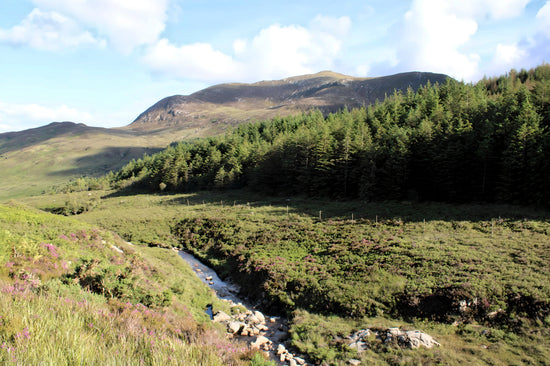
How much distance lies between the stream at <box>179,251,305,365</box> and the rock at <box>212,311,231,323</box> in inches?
25.3

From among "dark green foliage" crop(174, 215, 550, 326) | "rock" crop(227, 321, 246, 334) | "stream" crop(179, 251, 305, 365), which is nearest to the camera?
"stream" crop(179, 251, 305, 365)

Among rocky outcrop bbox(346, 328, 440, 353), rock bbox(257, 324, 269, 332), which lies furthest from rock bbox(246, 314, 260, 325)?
rocky outcrop bbox(346, 328, 440, 353)

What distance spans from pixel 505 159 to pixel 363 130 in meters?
30.1

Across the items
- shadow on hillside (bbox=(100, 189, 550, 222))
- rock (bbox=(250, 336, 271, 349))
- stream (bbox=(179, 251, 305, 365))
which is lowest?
stream (bbox=(179, 251, 305, 365))

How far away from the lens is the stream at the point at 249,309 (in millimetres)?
17969

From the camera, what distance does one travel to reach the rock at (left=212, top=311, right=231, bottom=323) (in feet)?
69.4

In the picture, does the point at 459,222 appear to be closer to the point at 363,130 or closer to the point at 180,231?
the point at 363,130

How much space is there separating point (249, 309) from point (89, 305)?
18046mm

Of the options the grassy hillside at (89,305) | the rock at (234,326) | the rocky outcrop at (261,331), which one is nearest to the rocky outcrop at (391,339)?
the rocky outcrop at (261,331)

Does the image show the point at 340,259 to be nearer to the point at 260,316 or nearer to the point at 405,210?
the point at 260,316

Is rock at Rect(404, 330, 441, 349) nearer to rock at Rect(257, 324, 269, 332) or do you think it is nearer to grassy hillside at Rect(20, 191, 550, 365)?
grassy hillside at Rect(20, 191, 550, 365)

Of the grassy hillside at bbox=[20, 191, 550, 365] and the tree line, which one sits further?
the tree line

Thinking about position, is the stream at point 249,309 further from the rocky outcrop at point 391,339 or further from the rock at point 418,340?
the rock at point 418,340

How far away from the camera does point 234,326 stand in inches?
795
